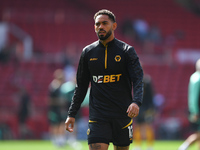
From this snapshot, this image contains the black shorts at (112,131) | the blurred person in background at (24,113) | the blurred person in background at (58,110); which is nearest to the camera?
the black shorts at (112,131)

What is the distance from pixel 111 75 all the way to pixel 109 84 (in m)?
0.11

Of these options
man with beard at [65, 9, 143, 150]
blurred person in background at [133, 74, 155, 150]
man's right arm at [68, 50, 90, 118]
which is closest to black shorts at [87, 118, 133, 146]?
man with beard at [65, 9, 143, 150]

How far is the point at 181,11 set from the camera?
30.5 m

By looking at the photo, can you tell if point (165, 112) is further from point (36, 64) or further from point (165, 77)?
point (36, 64)

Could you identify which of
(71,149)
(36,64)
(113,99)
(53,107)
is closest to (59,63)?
(36,64)

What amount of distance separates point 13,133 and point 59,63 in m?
5.03

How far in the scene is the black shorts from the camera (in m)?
5.77

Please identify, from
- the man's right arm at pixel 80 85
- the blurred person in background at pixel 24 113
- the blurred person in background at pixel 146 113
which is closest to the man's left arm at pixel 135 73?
the man's right arm at pixel 80 85

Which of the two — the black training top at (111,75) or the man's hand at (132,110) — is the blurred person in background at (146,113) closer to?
the black training top at (111,75)

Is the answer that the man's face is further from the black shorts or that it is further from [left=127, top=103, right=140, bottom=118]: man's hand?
the black shorts

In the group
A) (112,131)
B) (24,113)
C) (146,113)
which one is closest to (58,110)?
(146,113)

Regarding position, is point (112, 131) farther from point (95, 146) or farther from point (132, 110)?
A: point (132, 110)

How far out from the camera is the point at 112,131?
5.87 metres

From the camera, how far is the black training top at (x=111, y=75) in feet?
19.1
